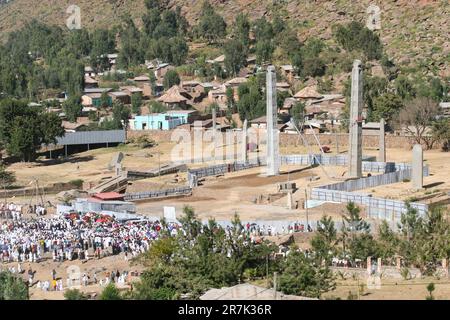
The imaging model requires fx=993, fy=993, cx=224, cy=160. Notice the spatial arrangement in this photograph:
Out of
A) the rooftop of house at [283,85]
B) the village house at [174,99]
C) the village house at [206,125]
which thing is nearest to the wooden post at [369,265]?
the village house at [206,125]

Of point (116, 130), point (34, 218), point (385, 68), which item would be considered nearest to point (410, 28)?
point (385, 68)

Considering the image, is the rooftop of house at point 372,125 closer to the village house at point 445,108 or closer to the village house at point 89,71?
the village house at point 445,108

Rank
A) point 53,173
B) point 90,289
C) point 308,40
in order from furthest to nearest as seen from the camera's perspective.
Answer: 1. point 308,40
2. point 53,173
3. point 90,289

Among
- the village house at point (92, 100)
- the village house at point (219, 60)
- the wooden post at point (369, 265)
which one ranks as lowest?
the wooden post at point (369, 265)

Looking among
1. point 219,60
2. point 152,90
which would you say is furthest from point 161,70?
point 152,90

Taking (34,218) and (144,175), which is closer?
(34,218)

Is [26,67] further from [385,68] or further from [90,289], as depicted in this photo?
[90,289]

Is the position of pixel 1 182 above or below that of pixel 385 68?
below
